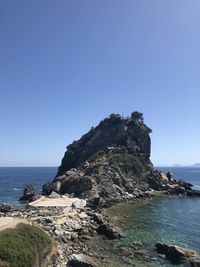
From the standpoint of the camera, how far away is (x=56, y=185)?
317 feet

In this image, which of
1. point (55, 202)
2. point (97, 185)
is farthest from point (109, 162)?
point (55, 202)

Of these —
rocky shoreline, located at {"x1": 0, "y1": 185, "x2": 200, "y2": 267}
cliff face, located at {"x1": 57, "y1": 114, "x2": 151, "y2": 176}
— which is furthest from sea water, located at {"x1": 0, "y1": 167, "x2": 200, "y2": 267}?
cliff face, located at {"x1": 57, "y1": 114, "x2": 151, "y2": 176}

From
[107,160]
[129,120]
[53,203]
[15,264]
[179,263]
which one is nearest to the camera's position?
[15,264]

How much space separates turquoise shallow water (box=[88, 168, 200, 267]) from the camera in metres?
39.9

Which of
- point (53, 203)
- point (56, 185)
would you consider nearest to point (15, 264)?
point (53, 203)

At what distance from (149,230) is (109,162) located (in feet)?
174

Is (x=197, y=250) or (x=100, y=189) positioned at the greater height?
(x=100, y=189)

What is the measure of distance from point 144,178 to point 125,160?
8.33 meters

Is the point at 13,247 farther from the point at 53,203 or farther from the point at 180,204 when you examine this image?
the point at 180,204

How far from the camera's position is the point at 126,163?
112 m

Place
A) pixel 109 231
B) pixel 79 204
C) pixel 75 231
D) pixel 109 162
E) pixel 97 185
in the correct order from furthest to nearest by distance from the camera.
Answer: pixel 109 162, pixel 97 185, pixel 79 204, pixel 75 231, pixel 109 231

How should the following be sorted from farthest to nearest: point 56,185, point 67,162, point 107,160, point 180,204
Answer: point 67,162 < point 107,160 < point 56,185 < point 180,204

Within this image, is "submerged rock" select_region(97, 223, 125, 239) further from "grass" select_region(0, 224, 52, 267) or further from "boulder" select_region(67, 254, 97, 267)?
"grass" select_region(0, 224, 52, 267)

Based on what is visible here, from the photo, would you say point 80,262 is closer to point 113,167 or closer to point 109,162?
point 113,167
